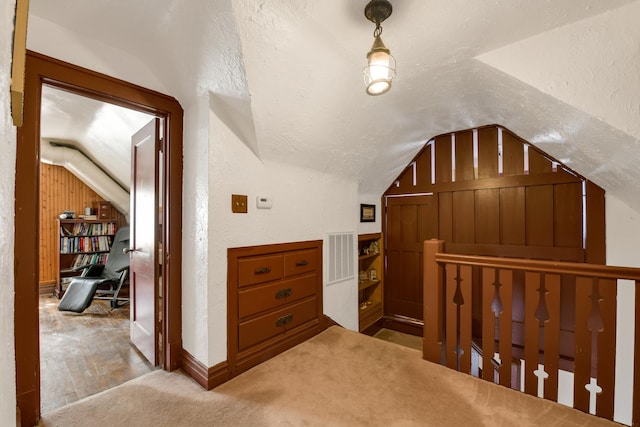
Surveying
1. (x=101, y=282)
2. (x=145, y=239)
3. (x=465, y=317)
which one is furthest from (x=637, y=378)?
(x=101, y=282)

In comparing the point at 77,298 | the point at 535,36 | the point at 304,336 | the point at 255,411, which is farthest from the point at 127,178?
the point at 535,36

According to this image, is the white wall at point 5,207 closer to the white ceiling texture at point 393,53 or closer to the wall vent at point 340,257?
the white ceiling texture at point 393,53

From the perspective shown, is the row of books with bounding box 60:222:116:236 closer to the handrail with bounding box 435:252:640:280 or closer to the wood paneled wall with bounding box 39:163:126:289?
the wood paneled wall with bounding box 39:163:126:289

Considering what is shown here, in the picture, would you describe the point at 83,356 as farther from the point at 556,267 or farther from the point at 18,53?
the point at 556,267

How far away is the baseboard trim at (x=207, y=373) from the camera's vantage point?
5.92ft

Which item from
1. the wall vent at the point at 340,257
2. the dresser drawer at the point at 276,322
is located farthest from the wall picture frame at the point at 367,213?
the dresser drawer at the point at 276,322

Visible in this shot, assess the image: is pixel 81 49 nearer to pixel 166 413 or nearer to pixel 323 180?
pixel 323 180

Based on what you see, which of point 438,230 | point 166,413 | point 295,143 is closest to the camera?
point 166,413

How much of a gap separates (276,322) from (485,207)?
275 centimetres

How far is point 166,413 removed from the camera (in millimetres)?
1583

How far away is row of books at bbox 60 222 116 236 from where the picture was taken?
14.4 ft

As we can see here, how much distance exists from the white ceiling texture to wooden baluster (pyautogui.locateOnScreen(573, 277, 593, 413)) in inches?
38.3

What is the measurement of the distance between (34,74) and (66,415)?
1.90m

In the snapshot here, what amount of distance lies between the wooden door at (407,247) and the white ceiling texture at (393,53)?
1615mm
